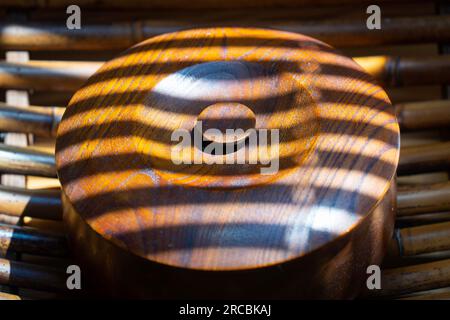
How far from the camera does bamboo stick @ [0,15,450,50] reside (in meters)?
1.85

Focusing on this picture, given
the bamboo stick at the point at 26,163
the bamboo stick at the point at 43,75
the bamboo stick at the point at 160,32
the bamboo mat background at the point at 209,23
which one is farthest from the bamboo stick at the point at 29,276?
the bamboo stick at the point at 160,32

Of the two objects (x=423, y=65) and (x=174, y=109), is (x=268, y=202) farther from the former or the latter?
(x=423, y=65)

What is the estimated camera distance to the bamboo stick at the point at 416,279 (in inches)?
59.0

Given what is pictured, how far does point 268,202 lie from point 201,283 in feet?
0.62

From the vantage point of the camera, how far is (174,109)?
1.46 metres

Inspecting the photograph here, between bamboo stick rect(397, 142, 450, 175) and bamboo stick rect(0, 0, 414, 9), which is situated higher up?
bamboo stick rect(0, 0, 414, 9)

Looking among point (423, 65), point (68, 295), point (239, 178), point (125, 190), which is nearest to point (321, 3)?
point (423, 65)

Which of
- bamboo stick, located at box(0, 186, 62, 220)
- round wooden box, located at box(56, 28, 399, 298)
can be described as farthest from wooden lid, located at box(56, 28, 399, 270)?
bamboo stick, located at box(0, 186, 62, 220)

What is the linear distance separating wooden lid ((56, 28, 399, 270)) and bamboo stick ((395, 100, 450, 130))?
1.20 ft

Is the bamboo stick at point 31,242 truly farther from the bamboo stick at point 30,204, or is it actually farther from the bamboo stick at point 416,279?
the bamboo stick at point 416,279

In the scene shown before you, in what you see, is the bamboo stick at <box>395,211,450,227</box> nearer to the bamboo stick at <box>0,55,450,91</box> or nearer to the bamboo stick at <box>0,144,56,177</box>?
the bamboo stick at <box>0,55,450,91</box>

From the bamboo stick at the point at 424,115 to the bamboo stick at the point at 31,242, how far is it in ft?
2.99

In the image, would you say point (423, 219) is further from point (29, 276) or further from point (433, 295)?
point (29, 276)

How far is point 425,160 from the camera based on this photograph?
1718 mm
